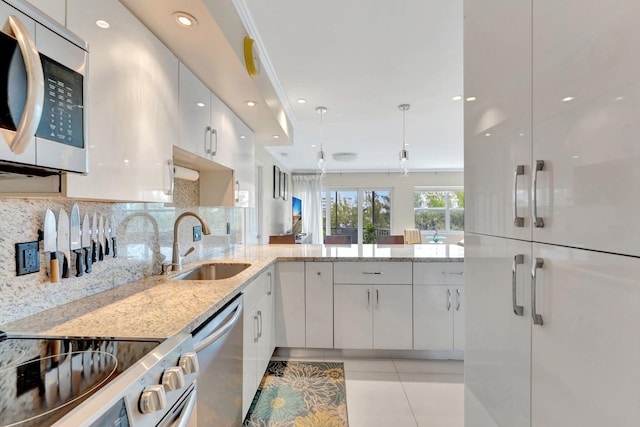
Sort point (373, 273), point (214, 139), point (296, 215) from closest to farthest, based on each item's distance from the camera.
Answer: point (214, 139) < point (373, 273) < point (296, 215)

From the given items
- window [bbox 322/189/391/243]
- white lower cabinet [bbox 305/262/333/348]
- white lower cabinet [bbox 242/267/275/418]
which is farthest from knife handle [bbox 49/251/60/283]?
window [bbox 322/189/391/243]

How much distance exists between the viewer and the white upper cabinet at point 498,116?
0.98m

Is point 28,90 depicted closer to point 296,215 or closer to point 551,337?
point 551,337

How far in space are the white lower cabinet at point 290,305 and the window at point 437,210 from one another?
6.68m

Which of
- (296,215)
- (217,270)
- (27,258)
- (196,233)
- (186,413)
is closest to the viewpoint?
(186,413)

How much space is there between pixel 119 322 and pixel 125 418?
0.45 metres

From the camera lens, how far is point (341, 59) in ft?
8.10

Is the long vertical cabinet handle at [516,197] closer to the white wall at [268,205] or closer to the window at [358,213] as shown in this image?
the white wall at [268,205]

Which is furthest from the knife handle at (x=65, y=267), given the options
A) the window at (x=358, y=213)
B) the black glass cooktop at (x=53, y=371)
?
the window at (x=358, y=213)

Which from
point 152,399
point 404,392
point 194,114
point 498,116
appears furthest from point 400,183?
point 152,399

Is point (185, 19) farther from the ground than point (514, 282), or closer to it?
farther from the ground

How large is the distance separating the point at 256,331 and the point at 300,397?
576mm

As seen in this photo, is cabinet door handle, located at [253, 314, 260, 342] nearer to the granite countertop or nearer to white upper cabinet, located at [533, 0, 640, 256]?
the granite countertop

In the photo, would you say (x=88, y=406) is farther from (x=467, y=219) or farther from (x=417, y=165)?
(x=417, y=165)
